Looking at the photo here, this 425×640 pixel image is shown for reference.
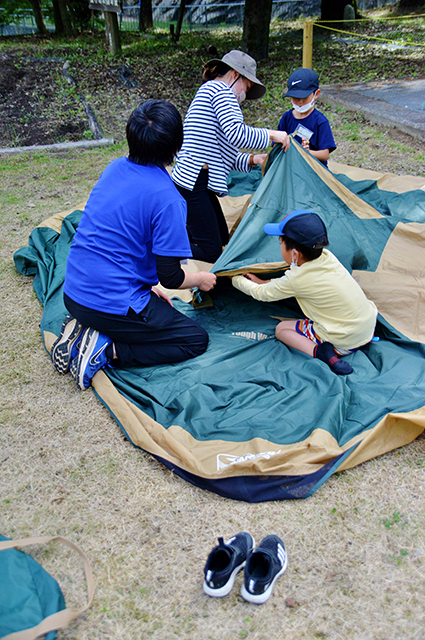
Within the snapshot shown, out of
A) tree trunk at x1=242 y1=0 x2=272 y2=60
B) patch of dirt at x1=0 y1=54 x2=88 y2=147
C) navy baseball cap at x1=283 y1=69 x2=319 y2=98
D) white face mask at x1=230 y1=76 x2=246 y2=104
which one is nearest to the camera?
white face mask at x1=230 y1=76 x2=246 y2=104

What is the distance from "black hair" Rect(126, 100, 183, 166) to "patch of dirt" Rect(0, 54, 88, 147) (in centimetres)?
593

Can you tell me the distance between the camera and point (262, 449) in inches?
85.8

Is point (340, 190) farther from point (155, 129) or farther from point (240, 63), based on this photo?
point (155, 129)

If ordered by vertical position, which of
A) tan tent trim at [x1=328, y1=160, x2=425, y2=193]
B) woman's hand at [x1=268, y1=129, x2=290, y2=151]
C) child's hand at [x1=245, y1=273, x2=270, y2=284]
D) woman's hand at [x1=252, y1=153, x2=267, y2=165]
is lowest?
child's hand at [x1=245, y1=273, x2=270, y2=284]

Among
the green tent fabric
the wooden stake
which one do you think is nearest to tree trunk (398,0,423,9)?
the wooden stake

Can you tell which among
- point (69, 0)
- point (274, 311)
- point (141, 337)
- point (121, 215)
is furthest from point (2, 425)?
point (69, 0)

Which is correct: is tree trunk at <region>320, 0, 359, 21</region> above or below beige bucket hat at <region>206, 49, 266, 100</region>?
above

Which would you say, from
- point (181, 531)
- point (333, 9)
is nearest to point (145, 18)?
point (333, 9)

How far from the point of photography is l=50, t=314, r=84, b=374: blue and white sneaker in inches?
109

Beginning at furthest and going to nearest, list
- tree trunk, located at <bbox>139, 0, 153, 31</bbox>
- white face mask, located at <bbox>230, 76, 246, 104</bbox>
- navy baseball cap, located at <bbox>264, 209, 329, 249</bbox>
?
tree trunk, located at <bbox>139, 0, 153, 31</bbox> < white face mask, located at <bbox>230, 76, 246, 104</bbox> < navy baseball cap, located at <bbox>264, 209, 329, 249</bbox>

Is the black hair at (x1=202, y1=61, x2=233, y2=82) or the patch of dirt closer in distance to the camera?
the black hair at (x1=202, y1=61, x2=233, y2=82)

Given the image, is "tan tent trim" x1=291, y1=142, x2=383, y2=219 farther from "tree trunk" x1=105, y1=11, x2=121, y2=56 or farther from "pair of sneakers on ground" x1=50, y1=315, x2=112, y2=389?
"tree trunk" x1=105, y1=11, x2=121, y2=56

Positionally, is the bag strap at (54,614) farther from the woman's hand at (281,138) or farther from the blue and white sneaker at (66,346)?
the woman's hand at (281,138)

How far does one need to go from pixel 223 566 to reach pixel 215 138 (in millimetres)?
2714
